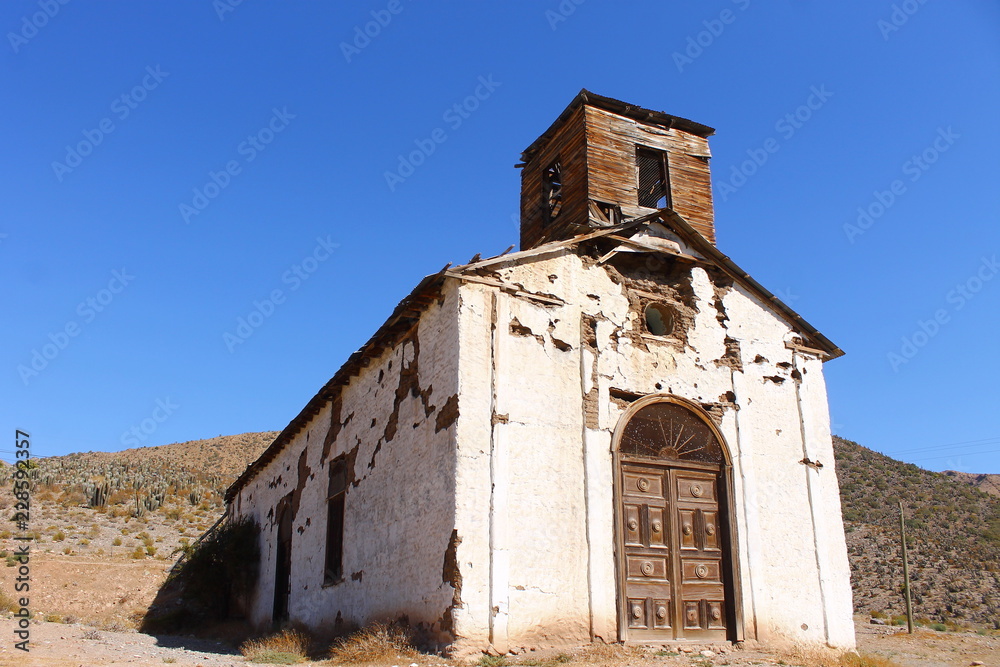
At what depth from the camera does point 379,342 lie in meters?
12.8

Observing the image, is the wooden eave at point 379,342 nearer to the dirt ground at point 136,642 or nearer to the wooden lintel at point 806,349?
the dirt ground at point 136,642

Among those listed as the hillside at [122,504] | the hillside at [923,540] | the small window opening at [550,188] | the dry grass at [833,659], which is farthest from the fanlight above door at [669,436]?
the hillside at [122,504]

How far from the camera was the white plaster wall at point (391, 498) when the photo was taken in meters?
9.89

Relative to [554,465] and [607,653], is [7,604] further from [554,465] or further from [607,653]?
[607,653]

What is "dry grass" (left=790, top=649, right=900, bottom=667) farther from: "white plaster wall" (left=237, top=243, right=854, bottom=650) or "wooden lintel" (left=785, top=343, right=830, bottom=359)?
"wooden lintel" (left=785, top=343, right=830, bottom=359)

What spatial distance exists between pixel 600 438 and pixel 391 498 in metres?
3.31

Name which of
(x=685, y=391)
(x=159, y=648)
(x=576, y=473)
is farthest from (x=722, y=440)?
(x=159, y=648)

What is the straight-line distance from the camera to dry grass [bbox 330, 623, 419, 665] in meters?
9.30

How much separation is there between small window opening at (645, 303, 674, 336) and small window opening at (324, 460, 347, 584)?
20.2ft

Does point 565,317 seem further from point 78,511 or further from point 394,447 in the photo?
point 78,511

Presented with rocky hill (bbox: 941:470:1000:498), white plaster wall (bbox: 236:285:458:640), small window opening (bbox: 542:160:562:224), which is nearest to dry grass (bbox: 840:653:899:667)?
white plaster wall (bbox: 236:285:458:640)

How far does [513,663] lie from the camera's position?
346 inches

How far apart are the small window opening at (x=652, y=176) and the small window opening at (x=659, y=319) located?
2.70 m

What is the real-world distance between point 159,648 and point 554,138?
11.7m
